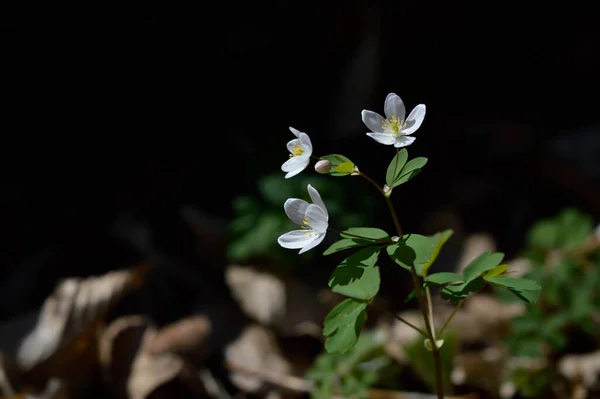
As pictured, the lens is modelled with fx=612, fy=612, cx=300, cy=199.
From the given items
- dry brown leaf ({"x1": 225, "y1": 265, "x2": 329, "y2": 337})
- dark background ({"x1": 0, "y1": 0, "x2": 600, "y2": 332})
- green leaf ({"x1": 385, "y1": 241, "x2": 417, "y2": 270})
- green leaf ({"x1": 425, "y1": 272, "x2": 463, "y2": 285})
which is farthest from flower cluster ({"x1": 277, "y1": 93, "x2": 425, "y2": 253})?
dark background ({"x1": 0, "y1": 0, "x2": 600, "y2": 332})

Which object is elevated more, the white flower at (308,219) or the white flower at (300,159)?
the white flower at (300,159)

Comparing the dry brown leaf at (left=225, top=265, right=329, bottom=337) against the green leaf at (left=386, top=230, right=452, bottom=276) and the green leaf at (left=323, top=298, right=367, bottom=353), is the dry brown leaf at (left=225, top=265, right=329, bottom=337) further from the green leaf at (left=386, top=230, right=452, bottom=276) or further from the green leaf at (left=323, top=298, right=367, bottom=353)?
the green leaf at (left=386, top=230, right=452, bottom=276)

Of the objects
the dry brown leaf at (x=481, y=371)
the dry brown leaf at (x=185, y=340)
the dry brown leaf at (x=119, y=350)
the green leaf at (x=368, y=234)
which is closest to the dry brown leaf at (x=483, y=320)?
the dry brown leaf at (x=481, y=371)

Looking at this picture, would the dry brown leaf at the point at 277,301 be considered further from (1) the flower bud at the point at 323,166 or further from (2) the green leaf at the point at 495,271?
(1) the flower bud at the point at 323,166

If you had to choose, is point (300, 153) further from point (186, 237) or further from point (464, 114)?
point (464, 114)

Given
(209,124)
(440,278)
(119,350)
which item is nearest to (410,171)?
(440,278)
